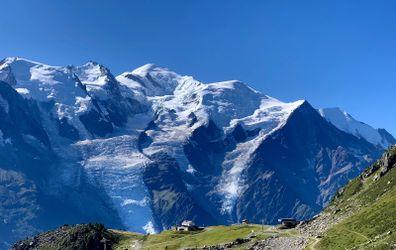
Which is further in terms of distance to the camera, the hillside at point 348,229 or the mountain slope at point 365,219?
the hillside at point 348,229

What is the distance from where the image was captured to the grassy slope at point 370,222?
137575 millimetres

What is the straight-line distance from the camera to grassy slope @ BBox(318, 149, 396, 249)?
451ft

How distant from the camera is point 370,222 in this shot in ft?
492

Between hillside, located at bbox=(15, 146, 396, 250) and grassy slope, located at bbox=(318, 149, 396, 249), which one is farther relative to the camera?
hillside, located at bbox=(15, 146, 396, 250)

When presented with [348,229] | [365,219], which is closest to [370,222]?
[365,219]

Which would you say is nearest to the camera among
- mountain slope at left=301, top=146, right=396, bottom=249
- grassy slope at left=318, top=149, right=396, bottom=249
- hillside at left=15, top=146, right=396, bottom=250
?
grassy slope at left=318, top=149, right=396, bottom=249

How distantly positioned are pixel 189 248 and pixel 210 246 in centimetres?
768

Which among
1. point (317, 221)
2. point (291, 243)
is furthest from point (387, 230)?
point (317, 221)

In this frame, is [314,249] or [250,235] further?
[250,235]

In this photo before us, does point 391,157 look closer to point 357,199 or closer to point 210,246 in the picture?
point 357,199

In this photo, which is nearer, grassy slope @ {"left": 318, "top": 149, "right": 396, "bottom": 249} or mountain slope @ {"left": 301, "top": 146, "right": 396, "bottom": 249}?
grassy slope @ {"left": 318, "top": 149, "right": 396, "bottom": 249}

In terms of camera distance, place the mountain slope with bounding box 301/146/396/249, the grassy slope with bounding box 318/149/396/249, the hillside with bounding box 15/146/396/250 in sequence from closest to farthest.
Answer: the grassy slope with bounding box 318/149/396/249 < the mountain slope with bounding box 301/146/396/249 < the hillside with bounding box 15/146/396/250

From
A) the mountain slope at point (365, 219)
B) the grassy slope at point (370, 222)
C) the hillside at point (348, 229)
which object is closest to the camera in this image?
the grassy slope at point (370, 222)

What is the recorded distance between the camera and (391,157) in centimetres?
19162
